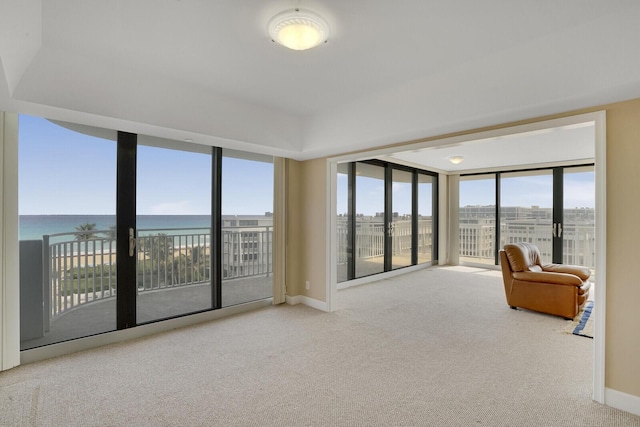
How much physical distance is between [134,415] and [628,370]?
3.25 metres

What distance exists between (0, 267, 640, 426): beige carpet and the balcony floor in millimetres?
400

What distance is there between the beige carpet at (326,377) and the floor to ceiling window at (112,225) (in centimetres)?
63

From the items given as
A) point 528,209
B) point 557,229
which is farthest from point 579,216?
point 528,209

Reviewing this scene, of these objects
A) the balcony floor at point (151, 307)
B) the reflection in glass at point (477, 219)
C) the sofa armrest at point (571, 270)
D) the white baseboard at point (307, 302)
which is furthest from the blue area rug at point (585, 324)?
the balcony floor at point (151, 307)

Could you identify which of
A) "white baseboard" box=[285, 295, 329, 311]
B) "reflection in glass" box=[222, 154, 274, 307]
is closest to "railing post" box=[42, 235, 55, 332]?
"reflection in glass" box=[222, 154, 274, 307]

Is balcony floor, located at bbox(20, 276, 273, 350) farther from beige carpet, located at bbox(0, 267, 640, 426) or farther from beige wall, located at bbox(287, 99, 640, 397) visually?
beige wall, located at bbox(287, 99, 640, 397)

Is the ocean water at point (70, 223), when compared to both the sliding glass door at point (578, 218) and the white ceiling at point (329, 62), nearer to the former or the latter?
the white ceiling at point (329, 62)

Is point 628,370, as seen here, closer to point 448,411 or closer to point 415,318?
point 448,411

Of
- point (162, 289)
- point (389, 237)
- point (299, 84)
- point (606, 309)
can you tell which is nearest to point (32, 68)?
point (299, 84)

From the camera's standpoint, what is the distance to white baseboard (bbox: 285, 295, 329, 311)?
4.22m

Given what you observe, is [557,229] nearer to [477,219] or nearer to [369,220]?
[477,219]

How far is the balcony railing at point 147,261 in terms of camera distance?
3289mm

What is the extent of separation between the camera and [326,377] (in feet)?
8.13

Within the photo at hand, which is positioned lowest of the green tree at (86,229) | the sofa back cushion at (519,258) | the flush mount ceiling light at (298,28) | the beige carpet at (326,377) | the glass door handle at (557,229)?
the beige carpet at (326,377)
